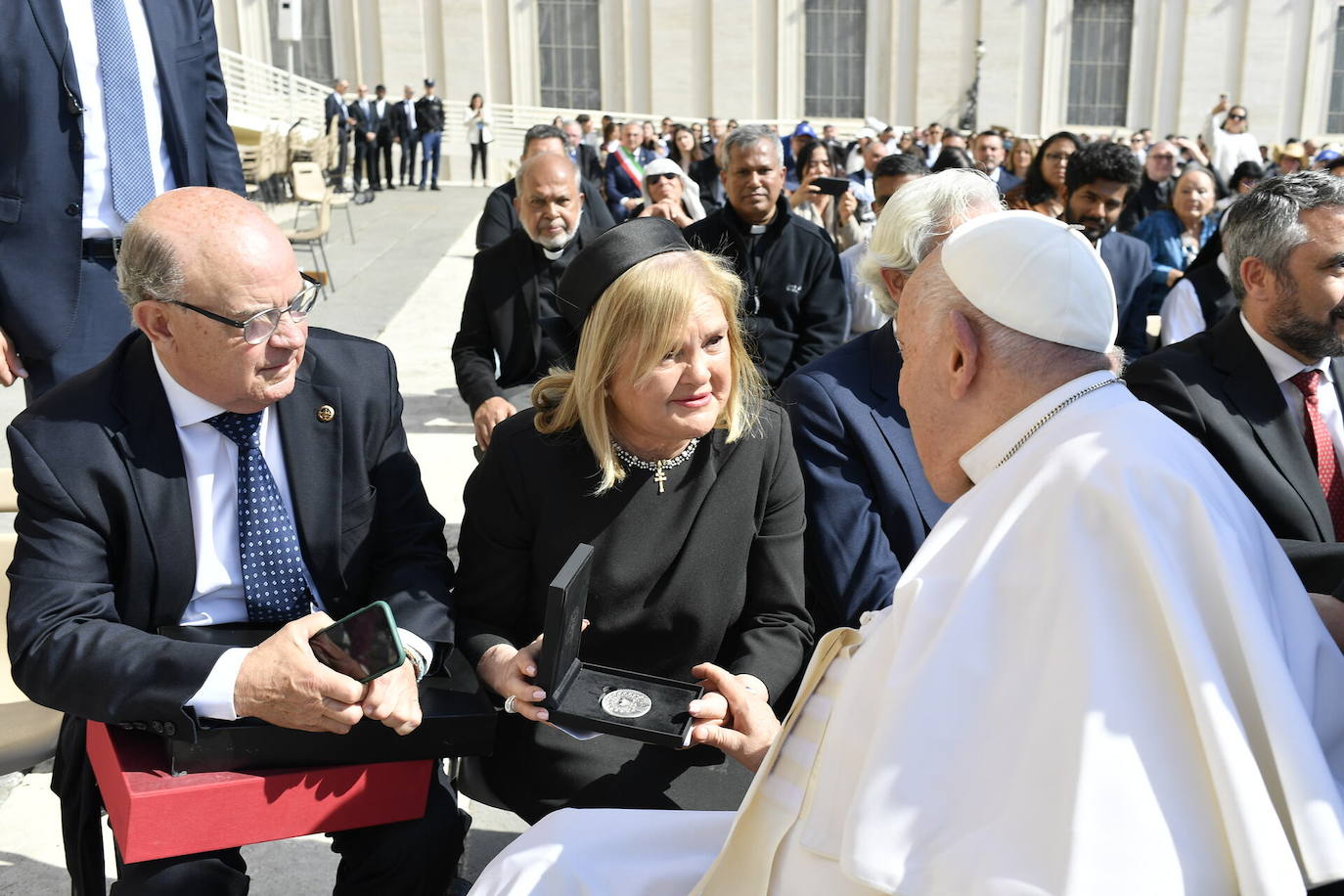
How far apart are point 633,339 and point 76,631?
45.9 inches

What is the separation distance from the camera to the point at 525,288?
496 centimetres

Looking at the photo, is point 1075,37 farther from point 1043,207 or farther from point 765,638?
point 765,638

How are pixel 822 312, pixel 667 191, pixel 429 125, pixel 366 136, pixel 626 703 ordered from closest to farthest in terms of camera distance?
1. pixel 626 703
2. pixel 822 312
3. pixel 667 191
4. pixel 366 136
5. pixel 429 125

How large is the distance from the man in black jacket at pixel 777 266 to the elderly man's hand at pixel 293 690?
3.49 metres

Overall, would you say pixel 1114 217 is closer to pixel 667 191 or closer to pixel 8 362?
pixel 667 191

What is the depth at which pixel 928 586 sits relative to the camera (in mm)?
1596

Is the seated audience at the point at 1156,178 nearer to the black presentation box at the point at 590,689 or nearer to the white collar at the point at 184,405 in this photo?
the black presentation box at the point at 590,689

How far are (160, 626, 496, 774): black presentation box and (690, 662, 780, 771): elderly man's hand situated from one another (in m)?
0.40

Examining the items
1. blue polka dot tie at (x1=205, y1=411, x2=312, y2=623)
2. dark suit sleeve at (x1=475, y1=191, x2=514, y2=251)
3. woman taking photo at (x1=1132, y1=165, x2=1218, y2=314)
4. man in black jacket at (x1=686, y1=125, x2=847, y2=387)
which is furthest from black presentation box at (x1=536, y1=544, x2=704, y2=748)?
woman taking photo at (x1=1132, y1=165, x2=1218, y2=314)

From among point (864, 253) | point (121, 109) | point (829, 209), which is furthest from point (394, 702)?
point (829, 209)

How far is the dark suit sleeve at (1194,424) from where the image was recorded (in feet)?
9.34

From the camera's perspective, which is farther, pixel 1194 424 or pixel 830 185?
pixel 830 185

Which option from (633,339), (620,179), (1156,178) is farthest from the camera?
(620,179)

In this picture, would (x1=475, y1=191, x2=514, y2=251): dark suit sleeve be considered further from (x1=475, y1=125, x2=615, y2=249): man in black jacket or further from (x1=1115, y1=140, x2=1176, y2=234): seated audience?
(x1=1115, y1=140, x2=1176, y2=234): seated audience
